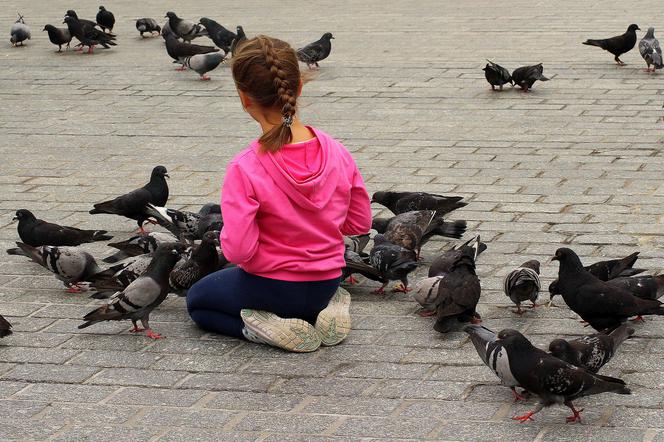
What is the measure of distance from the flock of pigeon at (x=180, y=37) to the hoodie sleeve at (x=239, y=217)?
8.49 meters

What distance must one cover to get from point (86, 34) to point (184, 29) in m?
1.40

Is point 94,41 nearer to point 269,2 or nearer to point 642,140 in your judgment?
point 269,2

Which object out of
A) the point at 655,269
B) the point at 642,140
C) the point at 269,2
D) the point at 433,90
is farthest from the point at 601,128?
the point at 269,2

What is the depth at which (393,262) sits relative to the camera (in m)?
A: 6.81

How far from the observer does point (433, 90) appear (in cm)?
1334

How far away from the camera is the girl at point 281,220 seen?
579 centimetres

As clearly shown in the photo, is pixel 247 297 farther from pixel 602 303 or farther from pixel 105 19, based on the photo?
pixel 105 19

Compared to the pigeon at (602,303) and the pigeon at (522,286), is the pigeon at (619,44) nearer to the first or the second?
the pigeon at (522,286)

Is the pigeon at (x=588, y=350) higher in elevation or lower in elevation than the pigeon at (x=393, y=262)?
higher

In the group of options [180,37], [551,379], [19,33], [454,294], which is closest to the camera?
[551,379]

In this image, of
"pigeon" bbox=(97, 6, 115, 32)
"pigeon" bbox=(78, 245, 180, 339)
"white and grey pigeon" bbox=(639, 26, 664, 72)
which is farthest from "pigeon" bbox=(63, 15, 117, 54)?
"pigeon" bbox=(78, 245, 180, 339)

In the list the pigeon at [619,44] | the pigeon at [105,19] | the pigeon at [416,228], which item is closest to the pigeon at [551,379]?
the pigeon at [416,228]

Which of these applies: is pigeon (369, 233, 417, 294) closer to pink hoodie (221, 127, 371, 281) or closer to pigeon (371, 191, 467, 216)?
pink hoodie (221, 127, 371, 281)

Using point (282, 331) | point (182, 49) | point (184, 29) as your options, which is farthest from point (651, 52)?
point (282, 331)
